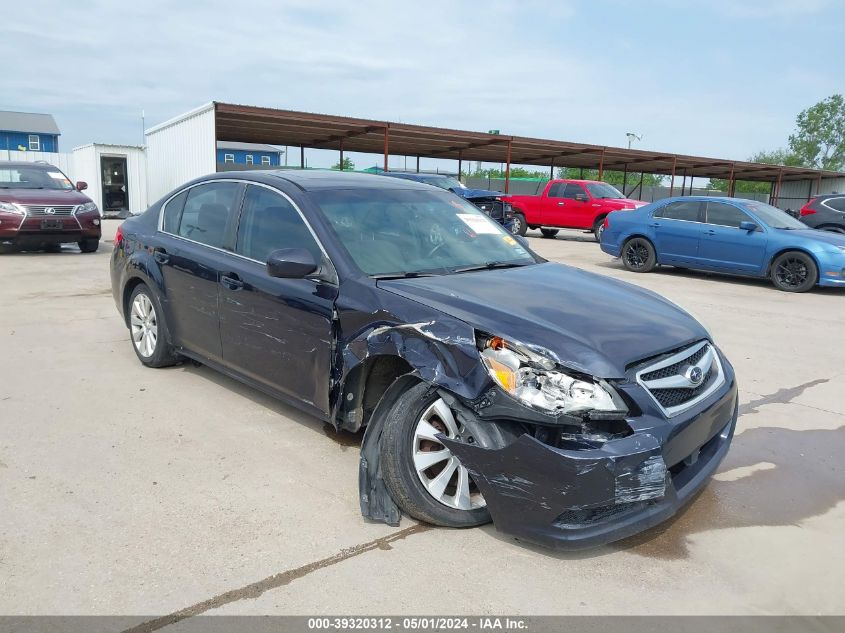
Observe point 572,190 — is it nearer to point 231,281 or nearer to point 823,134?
point 231,281

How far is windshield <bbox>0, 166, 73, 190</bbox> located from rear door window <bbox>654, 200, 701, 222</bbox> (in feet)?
37.4

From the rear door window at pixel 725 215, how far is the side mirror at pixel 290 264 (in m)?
9.81

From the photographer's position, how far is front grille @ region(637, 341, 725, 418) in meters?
2.97

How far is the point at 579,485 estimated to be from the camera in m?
2.66

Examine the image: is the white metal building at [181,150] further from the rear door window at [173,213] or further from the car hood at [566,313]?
the car hood at [566,313]

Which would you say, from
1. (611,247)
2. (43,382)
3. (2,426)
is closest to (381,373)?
(2,426)

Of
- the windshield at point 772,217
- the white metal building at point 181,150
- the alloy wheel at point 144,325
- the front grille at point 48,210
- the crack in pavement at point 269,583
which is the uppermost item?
the white metal building at point 181,150

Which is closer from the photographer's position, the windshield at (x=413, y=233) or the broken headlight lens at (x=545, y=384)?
the broken headlight lens at (x=545, y=384)

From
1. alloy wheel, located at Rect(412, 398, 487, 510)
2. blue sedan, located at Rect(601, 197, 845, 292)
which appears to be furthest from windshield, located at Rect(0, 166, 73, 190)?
alloy wheel, located at Rect(412, 398, 487, 510)

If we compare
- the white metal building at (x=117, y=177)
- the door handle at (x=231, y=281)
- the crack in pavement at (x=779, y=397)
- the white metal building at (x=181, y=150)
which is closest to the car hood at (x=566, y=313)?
the door handle at (x=231, y=281)

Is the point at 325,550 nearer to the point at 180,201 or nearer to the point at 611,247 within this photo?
the point at 180,201

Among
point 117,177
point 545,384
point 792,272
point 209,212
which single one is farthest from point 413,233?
point 117,177

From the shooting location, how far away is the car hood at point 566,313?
2.95m
